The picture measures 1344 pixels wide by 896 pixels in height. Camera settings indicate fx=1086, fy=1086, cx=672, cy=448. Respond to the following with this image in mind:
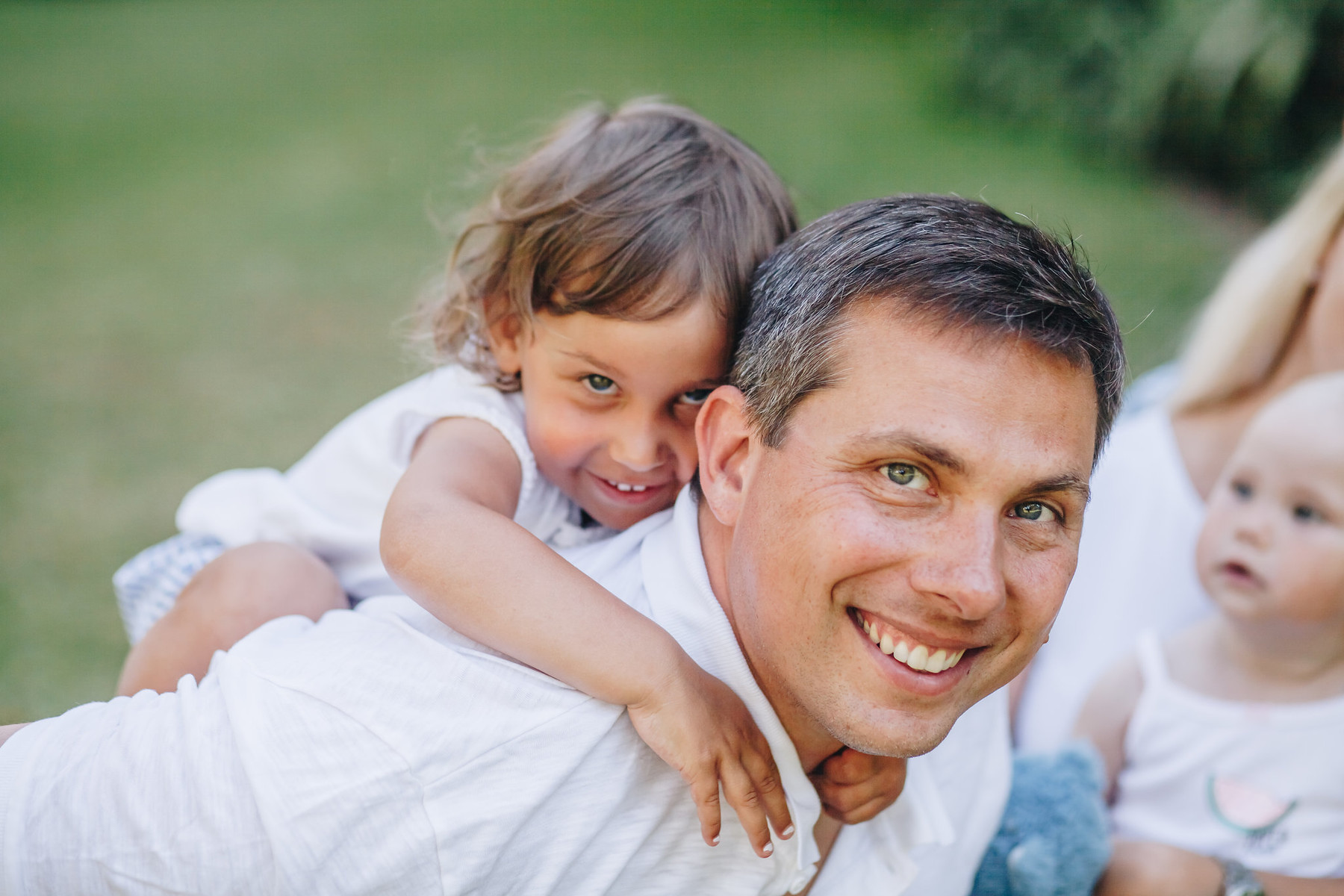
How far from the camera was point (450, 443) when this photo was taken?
256 cm

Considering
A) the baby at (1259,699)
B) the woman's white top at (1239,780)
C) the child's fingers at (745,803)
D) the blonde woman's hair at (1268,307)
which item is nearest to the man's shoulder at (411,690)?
the child's fingers at (745,803)

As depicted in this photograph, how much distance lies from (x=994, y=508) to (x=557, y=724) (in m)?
0.84

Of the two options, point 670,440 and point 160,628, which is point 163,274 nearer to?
point 160,628

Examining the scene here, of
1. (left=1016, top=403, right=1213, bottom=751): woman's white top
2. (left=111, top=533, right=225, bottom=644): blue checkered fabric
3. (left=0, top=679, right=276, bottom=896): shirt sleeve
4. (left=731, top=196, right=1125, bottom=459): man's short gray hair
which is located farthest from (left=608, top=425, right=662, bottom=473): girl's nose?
(left=1016, top=403, right=1213, bottom=751): woman's white top

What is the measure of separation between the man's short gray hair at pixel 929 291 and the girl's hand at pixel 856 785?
2.16 ft

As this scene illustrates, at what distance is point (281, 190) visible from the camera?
29.7ft

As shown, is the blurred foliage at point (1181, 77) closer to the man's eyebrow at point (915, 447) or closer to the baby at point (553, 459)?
the baby at point (553, 459)

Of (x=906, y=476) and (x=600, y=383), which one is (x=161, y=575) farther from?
(x=906, y=476)

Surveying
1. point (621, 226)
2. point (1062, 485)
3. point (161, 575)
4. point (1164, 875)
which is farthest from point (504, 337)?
point (1164, 875)

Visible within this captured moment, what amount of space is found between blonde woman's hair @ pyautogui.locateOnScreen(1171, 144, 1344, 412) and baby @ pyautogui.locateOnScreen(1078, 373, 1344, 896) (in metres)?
0.57

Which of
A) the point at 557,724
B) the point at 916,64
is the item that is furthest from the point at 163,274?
the point at 916,64

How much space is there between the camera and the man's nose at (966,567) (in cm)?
174

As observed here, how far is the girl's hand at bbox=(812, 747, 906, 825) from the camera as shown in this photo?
210 cm

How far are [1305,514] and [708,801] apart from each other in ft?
7.08
